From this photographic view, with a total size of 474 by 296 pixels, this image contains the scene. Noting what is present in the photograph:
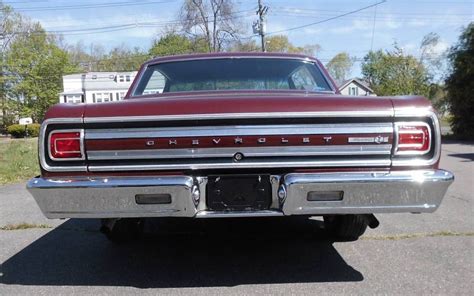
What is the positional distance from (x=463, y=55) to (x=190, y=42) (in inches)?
1140

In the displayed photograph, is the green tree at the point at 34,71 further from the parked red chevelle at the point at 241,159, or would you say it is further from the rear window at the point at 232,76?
the parked red chevelle at the point at 241,159

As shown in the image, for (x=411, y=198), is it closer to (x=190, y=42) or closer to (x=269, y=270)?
(x=269, y=270)

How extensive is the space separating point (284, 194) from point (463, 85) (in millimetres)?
19131

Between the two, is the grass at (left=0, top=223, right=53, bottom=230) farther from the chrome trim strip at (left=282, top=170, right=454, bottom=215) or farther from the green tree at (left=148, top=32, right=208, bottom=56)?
the green tree at (left=148, top=32, right=208, bottom=56)

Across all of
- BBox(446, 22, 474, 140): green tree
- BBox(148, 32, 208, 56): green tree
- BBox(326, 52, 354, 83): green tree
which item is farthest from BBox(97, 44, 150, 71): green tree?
BBox(446, 22, 474, 140): green tree

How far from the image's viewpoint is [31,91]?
180 ft

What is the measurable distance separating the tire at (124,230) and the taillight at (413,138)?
2.41 metres

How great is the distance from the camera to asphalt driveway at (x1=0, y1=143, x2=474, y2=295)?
3465 mm

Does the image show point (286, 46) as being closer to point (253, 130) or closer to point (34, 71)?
point (34, 71)

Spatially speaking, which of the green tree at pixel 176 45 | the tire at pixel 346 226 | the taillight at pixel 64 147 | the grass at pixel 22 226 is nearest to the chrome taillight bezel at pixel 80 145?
the taillight at pixel 64 147

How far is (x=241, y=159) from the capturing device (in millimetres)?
3102

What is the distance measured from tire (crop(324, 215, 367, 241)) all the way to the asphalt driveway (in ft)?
0.34

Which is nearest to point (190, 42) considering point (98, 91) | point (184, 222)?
point (98, 91)

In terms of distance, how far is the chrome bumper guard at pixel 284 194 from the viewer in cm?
301
